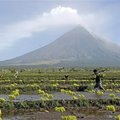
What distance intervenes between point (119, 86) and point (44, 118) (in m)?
26.5

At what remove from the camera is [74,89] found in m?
42.2

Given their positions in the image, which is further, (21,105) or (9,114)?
(21,105)

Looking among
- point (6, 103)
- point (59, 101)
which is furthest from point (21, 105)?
point (59, 101)

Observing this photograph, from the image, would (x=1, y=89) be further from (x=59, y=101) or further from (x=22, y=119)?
(x=22, y=119)

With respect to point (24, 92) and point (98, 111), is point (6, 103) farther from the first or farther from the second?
point (24, 92)

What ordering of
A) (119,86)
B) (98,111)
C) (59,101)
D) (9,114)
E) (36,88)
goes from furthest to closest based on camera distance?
1. (119,86)
2. (36,88)
3. (59,101)
4. (98,111)
5. (9,114)

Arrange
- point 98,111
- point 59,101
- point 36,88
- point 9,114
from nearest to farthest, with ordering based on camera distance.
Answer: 1. point 9,114
2. point 98,111
3. point 59,101
4. point 36,88

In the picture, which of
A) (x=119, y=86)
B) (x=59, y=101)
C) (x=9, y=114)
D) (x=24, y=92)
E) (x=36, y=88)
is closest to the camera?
(x=9, y=114)

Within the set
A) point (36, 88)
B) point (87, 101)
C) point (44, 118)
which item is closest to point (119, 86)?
point (36, 88)

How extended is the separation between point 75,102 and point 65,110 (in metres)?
3.21

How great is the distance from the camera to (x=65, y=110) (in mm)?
23703

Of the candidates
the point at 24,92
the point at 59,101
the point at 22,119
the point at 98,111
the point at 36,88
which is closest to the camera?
the point at 22,119

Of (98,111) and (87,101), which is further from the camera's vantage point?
(87,101)

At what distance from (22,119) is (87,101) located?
7900 mm
